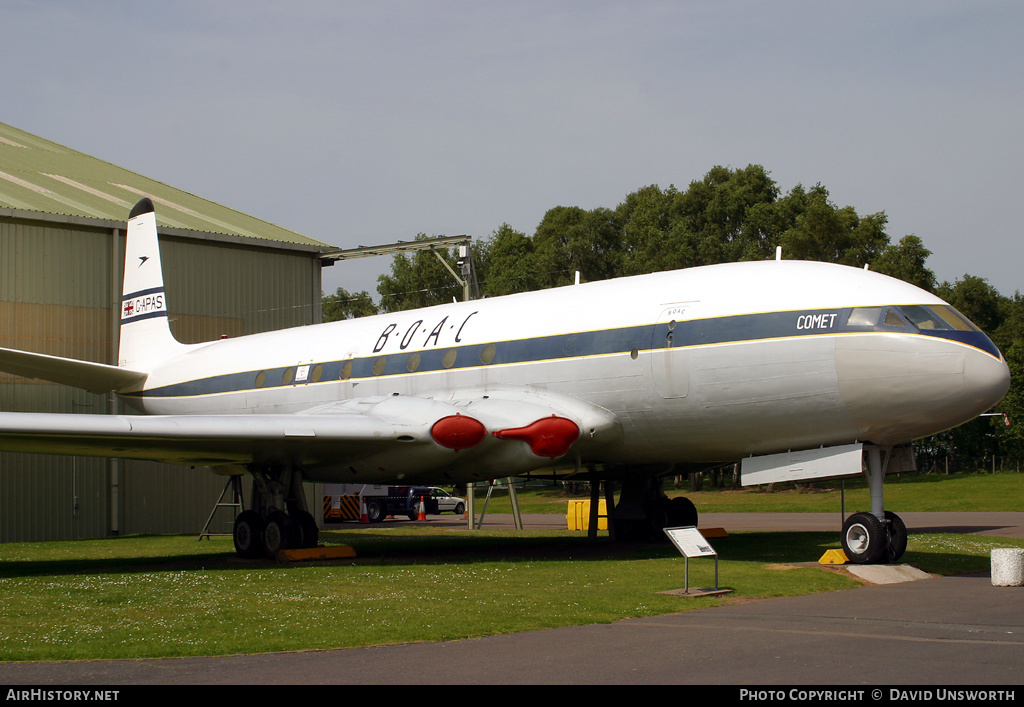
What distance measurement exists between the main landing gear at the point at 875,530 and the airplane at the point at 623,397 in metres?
0.03

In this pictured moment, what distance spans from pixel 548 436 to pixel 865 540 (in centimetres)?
424

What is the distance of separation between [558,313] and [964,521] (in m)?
14.8

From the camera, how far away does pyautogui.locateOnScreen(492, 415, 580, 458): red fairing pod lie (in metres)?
14.0

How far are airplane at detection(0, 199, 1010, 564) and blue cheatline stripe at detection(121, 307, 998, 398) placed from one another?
3cm

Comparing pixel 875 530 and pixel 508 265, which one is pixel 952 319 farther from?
pixel 508 265

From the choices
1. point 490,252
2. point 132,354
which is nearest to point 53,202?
point 132,354

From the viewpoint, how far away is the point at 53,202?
25.6 m

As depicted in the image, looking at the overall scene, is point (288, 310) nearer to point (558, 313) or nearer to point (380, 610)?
point (558, 313)

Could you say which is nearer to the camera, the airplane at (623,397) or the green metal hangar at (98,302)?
the airplane at (623,397)

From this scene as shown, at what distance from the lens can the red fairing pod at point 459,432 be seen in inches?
558

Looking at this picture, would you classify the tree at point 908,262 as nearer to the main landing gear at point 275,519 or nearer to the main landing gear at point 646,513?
the main landing gear at point 646,513

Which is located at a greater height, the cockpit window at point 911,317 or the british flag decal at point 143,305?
the british flag decal at point 143,305

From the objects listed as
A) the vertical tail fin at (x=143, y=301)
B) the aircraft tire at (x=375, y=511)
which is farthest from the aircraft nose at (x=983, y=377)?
the aircraft tire at (x=375, y=511)

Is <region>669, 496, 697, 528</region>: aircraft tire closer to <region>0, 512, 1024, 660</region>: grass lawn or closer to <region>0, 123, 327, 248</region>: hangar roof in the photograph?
<region>0, 512, 1024, 660</region>: grass lawn
